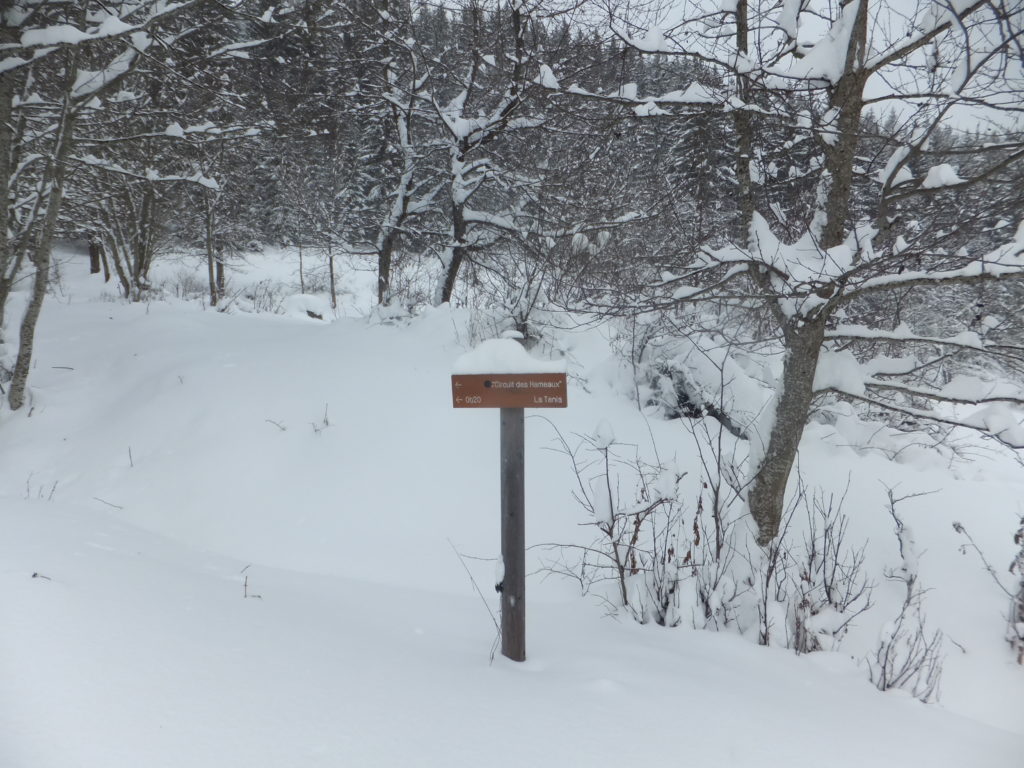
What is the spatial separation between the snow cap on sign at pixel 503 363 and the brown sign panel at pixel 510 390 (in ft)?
0.06

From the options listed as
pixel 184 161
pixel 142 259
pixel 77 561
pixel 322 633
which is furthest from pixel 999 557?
pixel 142 259

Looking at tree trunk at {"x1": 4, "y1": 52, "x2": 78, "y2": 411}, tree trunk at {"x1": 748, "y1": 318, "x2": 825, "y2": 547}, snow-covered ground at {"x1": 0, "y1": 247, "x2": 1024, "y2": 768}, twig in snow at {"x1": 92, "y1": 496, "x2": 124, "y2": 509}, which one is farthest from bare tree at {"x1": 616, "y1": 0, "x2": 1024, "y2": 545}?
tree trunk at {"x1": 4, "y1": 52, "x2": 78, "y2": 411}

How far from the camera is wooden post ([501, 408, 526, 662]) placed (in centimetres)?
261

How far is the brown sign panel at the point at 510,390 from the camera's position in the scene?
246 centimetres

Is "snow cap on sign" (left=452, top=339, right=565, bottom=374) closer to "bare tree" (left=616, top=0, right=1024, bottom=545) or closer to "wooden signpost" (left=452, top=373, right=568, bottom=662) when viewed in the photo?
"wooden signpost" (left=452, top=373, right=568, bottom=662)

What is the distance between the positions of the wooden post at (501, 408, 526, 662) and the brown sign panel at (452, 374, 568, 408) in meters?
0.14

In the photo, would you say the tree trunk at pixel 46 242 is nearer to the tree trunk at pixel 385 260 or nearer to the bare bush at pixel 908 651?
the tree trunk at pixel 385 260

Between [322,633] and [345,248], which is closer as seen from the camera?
[322,633]

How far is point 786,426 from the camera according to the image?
3.77 metres

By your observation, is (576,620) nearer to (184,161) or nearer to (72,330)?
(72,330)

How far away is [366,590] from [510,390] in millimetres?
1921

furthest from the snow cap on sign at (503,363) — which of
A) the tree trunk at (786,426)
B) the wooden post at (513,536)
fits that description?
the tree trunk at (786,426)

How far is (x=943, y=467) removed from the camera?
236 inches

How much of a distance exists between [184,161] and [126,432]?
26.1 ft
